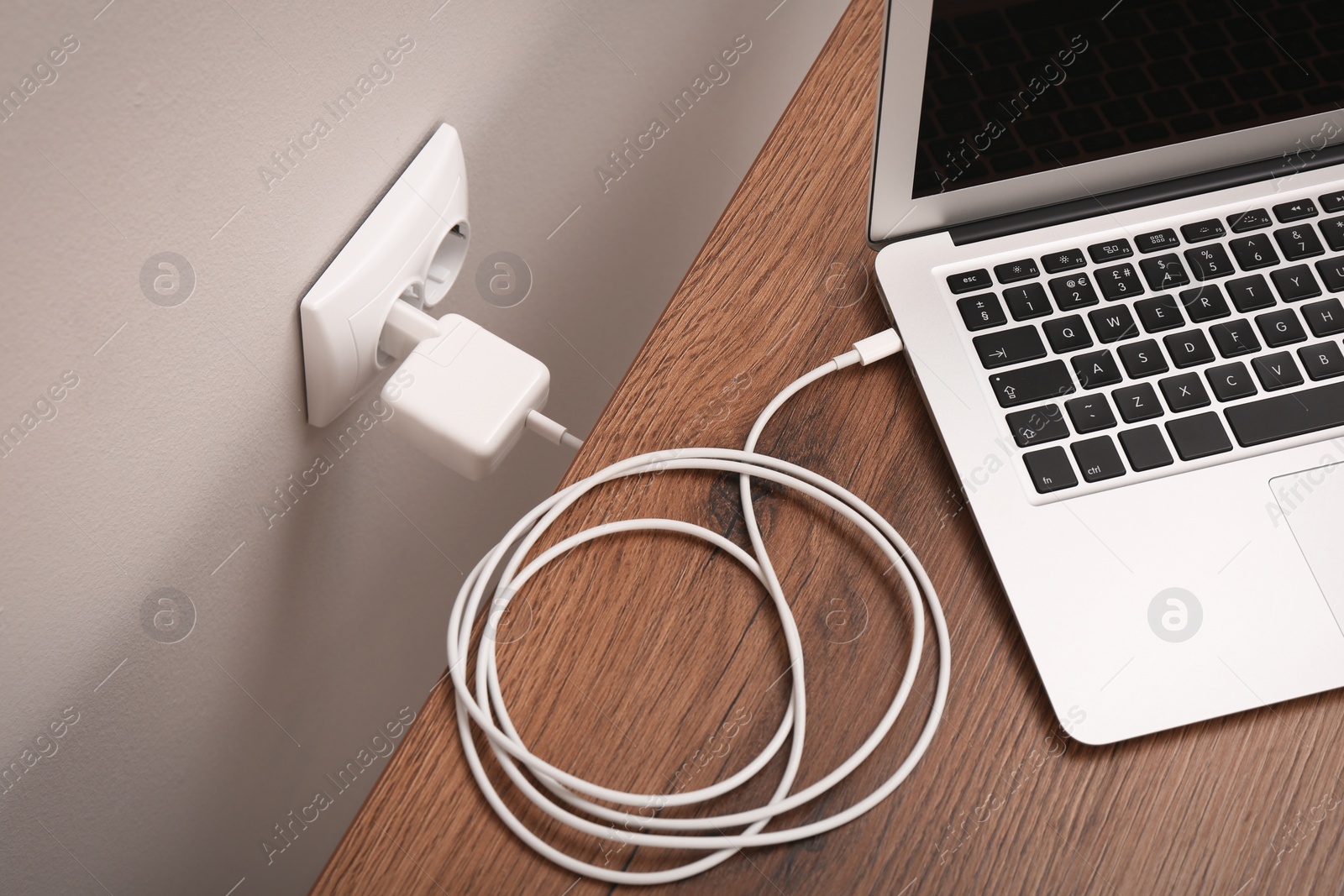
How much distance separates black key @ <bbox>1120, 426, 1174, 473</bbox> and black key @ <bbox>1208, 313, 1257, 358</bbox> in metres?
0.07

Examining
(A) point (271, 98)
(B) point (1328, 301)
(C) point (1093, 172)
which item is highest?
(A) point (271, 98)

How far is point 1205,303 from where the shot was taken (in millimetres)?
495

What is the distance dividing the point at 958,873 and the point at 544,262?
515mm

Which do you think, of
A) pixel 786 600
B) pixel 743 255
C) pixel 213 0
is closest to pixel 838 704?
pixel 786 600

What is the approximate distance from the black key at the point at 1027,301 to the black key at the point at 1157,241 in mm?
55

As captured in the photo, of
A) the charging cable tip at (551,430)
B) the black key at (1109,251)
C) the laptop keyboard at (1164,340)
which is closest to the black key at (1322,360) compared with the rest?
the laptop keyboard at (1164,340)

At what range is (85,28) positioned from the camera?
0.96ft

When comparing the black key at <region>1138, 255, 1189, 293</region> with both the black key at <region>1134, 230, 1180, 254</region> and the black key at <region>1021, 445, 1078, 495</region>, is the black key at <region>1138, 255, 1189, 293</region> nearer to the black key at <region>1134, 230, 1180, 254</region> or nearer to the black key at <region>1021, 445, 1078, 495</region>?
the black key at <region>1134, 230, 1180, 254</region>

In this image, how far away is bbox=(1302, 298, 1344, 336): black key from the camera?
0.49 meters

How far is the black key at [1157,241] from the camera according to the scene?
1.68 ft

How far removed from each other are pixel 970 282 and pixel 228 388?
390mm

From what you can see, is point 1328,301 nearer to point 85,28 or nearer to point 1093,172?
point 1093,172

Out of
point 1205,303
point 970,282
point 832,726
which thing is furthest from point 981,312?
point 832,726

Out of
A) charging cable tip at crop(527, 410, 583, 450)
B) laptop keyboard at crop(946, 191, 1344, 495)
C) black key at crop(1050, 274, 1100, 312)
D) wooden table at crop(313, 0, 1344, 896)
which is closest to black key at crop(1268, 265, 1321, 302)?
laptop keyboard at crop(946, 191, 1344, 495)
